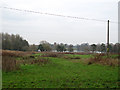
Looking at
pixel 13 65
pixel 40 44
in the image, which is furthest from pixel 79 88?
pixel 40 44

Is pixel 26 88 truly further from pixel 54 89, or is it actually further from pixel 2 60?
pixel 2 60

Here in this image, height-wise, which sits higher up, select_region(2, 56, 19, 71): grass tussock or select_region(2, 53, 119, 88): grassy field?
select_region(2, 56, 19, 71): grass tussock

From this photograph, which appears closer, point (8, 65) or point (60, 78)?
point (60, 78)

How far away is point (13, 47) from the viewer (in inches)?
1700

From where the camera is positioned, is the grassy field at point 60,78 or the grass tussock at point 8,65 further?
the grass tussock at point 8,65

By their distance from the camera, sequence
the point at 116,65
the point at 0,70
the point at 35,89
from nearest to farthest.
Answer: the point at 35,89, the point at 0,70, the point at 116,65

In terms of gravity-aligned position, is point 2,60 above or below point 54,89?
above

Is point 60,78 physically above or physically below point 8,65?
below

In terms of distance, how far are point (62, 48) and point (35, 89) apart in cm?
5825

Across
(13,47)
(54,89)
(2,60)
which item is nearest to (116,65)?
(54,89)

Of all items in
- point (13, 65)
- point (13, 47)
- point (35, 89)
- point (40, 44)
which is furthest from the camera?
point (40, 44)

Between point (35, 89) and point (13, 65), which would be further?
point (13, 65)

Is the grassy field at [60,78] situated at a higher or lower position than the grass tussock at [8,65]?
lower

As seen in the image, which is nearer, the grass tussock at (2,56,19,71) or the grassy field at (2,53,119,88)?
the grassy field at (2,53,119,88)
